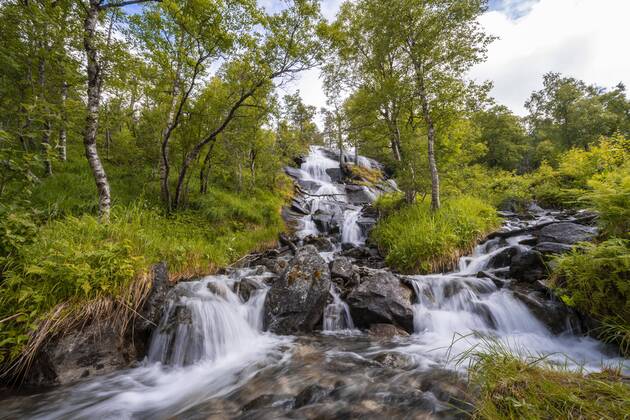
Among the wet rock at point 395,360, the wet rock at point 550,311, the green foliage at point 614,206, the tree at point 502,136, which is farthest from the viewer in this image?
the tree at point 502,136

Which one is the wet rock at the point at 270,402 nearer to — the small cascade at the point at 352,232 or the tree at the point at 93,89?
the tree at the point at 93,89

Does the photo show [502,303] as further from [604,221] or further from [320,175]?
[320,175]

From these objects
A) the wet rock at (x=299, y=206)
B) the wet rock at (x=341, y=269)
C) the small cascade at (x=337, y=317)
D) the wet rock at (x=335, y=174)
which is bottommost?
the small cascade at (x=337, y=317)

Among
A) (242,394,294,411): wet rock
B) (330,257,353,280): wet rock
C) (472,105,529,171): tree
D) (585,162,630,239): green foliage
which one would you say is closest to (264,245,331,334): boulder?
(330,257,353,280): wet rock

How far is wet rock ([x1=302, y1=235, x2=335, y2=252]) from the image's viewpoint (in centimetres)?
1038

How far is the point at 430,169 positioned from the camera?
9.77m

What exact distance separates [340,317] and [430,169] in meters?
7.19

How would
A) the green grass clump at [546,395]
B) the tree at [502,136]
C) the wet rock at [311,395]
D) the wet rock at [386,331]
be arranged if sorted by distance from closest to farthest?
the green grass clump at [546,395], the wet rock at [311,395], the wet rock at [386,331], the tree at [502,136]

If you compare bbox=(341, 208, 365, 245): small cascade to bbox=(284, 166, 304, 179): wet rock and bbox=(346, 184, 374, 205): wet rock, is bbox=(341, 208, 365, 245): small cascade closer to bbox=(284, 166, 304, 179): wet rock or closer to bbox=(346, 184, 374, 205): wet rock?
bbox=(346, 184, 374, 205): wet rock

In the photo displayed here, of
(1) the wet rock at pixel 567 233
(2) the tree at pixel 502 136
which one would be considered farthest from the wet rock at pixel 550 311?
(2) the tree at pixel 502 136

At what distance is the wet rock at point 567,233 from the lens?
18.6 feet

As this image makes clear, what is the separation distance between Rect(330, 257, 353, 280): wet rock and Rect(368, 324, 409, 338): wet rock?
4.48ft

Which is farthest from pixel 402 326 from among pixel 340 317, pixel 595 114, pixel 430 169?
pixel 595 114

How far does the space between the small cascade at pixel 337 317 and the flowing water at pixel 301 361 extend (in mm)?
20
